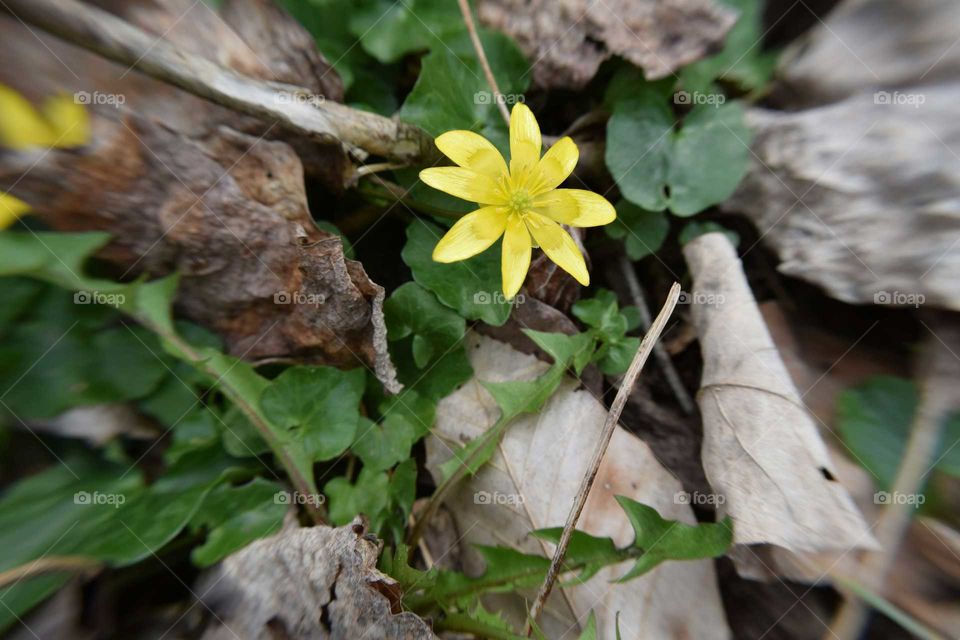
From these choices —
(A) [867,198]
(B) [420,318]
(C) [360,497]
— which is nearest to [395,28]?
(B) [420,318]

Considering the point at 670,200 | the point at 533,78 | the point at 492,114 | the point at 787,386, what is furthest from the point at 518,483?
the point at 533,78

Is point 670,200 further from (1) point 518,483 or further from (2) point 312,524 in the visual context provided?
(2) point 312,524

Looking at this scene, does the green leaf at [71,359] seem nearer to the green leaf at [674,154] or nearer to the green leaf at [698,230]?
the green leaf at [674,154]

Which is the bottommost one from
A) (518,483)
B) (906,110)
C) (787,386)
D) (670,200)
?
(518,483)

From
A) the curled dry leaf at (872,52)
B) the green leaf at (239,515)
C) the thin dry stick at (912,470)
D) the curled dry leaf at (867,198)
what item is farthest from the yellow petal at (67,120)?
the thin dry stick at (912,470)

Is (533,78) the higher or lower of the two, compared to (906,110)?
higher

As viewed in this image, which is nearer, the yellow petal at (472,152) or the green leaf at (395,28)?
the yellow petal at (472,152)

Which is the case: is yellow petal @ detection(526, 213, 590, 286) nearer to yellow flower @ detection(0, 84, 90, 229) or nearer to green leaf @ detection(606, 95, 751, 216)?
green leaf @ detection(606, 95, 751, 216)

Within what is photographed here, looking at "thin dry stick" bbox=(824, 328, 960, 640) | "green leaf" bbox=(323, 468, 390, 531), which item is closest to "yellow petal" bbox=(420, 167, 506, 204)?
"green leaf" bbox=(323, 468, 390, 531)
